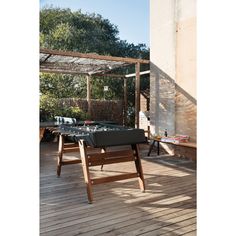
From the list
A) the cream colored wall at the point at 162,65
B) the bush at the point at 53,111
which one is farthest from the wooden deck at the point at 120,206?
the bush at the point at 53,111

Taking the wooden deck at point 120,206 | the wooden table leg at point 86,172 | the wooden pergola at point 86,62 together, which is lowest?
the wooden deck at point 120,206

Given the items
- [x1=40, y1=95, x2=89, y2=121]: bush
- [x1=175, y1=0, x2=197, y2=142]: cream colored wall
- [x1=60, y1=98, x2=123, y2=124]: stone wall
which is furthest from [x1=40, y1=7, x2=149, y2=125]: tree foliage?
[x1=175, y1=0, x2=197, y2=142]: cream colored wall

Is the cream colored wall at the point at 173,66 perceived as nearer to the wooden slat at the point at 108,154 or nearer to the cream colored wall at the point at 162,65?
the cream colored wall at the point at 162,65

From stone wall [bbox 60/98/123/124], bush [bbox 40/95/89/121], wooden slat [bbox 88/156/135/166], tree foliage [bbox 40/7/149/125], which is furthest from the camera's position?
tree foliage [bbox 40/7/149/125]

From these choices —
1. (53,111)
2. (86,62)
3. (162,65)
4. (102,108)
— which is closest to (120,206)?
→ (162,65)

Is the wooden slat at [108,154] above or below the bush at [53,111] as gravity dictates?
below

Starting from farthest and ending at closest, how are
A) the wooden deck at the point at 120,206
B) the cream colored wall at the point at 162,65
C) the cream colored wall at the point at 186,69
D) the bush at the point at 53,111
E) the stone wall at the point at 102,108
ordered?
the stone wall at the point at 102,108 → the bush at the point at 53,111 → the cream colored wall at the point at 162,65 → the cream colored wall at the point at 186,69 → the wooden deck at the point at 120,206

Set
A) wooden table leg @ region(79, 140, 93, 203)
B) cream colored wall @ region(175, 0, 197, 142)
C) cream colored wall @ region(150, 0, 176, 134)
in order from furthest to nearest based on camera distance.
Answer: cream colored wall @ region(150, 0, 176, 134)
cream colored wall @ region(175, 0, 197, 142)
wooden table leg @ region(79, 140, 93, 203)

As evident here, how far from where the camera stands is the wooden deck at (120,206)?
2.57m

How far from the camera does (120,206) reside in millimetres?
3178

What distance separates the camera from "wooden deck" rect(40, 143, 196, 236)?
101 inches

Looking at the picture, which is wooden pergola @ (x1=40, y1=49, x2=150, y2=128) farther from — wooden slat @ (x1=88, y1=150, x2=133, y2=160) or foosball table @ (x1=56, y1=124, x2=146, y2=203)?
wooden slat @ (x1=88, y1=150, x2=133, y2=160)
